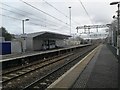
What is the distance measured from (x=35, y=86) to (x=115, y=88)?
3999 mm

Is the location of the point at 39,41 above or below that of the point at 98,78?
above

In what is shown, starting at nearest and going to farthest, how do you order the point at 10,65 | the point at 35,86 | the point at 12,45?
the point at 35,86
the point at 10,65
the point at 12,45

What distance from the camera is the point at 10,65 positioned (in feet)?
70.9

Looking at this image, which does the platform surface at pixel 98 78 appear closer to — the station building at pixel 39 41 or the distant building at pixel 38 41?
the distant building at pixel 38 41

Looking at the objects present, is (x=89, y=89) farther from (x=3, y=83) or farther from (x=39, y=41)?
(x=39, y=41)

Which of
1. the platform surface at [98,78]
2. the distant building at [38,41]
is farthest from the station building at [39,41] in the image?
the platform surface at [98,78]

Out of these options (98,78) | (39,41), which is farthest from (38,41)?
(98,78)

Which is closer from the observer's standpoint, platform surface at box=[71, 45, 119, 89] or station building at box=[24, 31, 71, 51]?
platform surface at box=[71, 45, 119, 89]

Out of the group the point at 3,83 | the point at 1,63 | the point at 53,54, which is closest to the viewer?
the point at 3,83

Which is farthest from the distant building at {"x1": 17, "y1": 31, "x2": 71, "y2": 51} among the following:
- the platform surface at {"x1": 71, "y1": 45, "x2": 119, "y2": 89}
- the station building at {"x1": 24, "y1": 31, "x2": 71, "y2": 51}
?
the platform surface at {"x1": 71, "y1": 45, "x2": 119, "y2": 89}

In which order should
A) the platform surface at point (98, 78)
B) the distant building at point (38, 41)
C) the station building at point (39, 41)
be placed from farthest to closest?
the station building at point (39, 41) < the distant building at point (38, 41) < the platform surface at point (98, 78)

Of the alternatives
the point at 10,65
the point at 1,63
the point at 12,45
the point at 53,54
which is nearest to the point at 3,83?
the point at 1,63

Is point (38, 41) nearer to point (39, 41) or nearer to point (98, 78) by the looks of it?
point (39, 41)

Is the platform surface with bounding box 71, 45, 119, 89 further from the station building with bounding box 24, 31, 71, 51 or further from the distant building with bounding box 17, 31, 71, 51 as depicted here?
the station building with bounding box 24, 31, 71, 51
